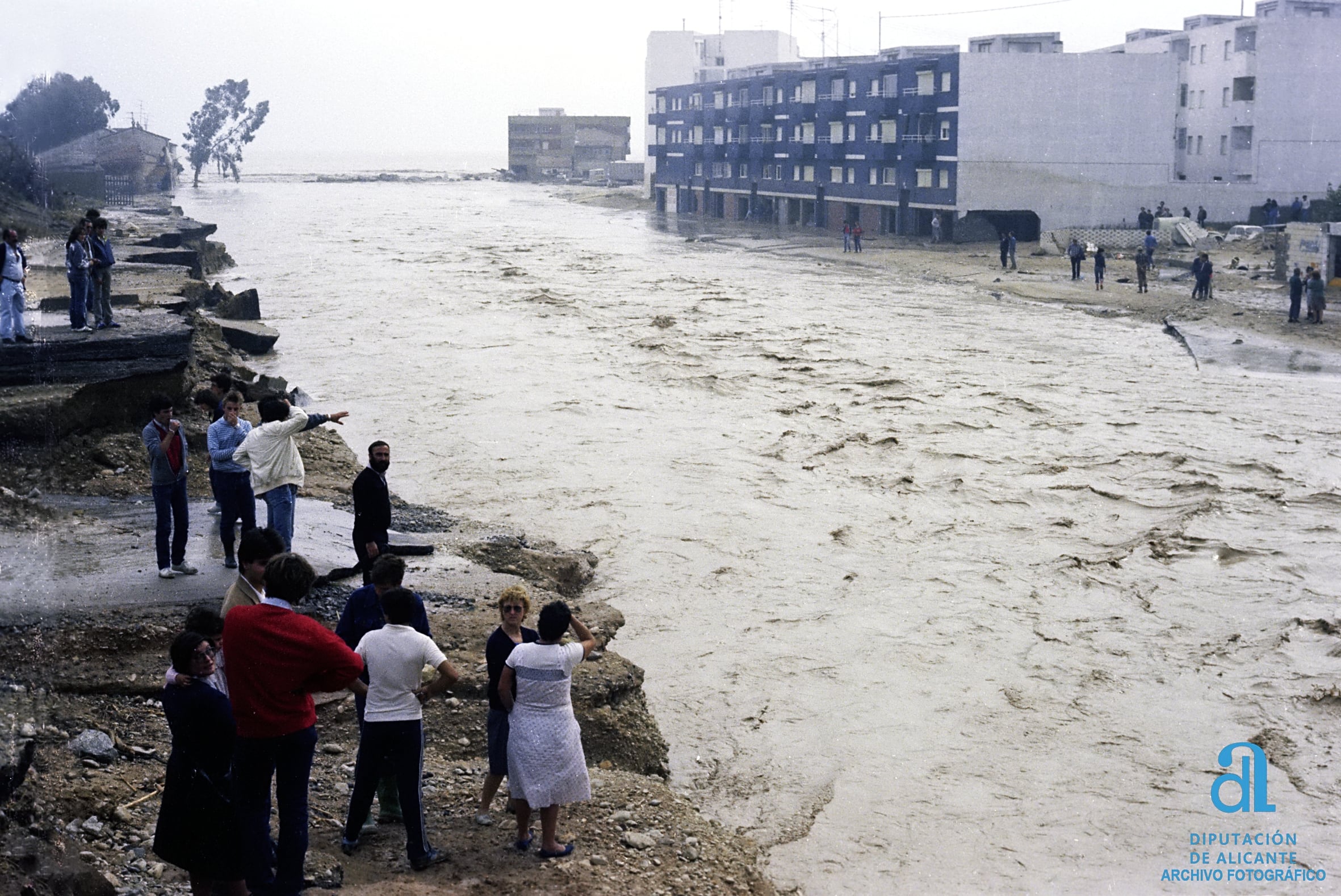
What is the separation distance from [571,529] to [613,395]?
28.4 ft

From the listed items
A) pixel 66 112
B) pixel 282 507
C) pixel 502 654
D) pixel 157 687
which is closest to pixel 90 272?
pixel 282 507

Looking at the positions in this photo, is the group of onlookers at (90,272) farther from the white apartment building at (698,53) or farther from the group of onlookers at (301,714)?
the white apartment building at (698,53)

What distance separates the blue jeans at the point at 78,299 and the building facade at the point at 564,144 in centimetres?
14467

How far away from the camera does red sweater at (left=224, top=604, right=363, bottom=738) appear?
514cm

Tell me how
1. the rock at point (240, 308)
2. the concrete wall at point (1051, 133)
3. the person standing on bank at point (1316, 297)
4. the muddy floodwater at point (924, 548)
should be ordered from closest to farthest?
the muddy floodwater at point (924, 548) → the person standing on bank at point (1316, 297) → the rock at point (240, 308) → the concrete wall at point (1051, 133)

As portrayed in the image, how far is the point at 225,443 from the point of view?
30.4ft

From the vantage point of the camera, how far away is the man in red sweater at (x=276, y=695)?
203 inches

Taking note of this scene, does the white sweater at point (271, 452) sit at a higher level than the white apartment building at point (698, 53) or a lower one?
lower

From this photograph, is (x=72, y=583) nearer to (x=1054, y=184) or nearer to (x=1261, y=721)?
(x=1261, y=721)

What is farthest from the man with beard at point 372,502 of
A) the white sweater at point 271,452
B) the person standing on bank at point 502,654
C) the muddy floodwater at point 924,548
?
the muddy floodwater at point 924,548

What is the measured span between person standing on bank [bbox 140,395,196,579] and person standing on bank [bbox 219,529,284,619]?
3.37m

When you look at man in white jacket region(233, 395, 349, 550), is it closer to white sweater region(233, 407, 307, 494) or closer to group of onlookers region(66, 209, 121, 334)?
white sweater region(233, 407, 307, 494)

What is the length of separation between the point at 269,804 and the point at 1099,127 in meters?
57.4

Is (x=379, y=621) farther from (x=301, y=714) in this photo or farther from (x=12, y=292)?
(x=12, y=292)
